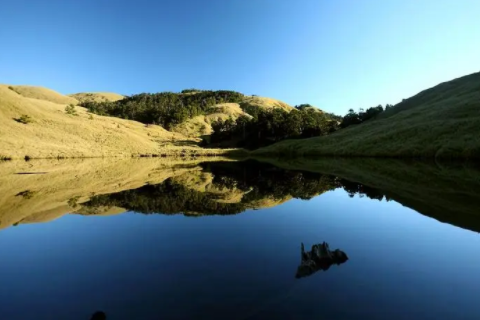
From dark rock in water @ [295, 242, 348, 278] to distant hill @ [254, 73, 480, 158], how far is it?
7046 centimetres

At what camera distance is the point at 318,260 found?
1120cm

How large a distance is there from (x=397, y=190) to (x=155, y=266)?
86.7ft

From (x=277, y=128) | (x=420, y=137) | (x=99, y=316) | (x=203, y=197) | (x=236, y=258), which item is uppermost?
(x=277, y=128)

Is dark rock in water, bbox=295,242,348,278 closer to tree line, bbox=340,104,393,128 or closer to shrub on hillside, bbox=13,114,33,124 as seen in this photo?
shrub on hillside, bbox=13,114,33,124

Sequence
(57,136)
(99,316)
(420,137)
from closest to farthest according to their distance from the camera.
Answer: (99,316) < (420,137) < (57,136)

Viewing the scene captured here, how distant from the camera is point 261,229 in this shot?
54.3 ft

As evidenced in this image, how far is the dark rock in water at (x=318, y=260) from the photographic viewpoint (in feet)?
34.3

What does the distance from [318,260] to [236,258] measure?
3131 mm

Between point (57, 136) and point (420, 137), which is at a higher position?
point (57, 136)

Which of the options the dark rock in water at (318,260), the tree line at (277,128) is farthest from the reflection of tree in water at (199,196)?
the tree line at (277,128)

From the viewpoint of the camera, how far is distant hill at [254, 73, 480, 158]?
72.3m

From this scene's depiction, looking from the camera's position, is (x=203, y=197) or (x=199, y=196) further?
(x=199, y=196)

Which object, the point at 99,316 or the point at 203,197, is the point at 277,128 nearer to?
the point at 203,197

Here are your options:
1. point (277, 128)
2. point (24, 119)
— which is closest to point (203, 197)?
point (24, 119)
